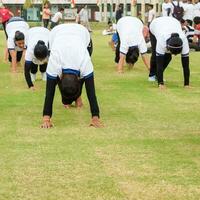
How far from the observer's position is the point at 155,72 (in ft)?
40.5

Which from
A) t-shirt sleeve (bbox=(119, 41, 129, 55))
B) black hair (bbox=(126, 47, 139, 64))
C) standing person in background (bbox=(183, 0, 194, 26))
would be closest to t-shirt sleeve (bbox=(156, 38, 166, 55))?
t-shirt sleeve (bbox=(119, 41, 129, 55))

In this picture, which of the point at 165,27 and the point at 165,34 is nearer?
the point at 165,34

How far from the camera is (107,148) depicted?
663 centimetres

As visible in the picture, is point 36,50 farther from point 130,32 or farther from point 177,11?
point 177,11

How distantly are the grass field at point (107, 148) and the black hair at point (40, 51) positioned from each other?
739 millimetres

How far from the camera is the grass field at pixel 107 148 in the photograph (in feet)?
16.9

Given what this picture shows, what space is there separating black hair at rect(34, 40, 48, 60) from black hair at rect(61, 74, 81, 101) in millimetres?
2758

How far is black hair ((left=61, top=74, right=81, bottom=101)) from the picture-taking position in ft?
23.0

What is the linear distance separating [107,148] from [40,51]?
12.0 feet

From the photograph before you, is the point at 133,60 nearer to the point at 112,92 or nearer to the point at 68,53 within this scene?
the point at 112,92

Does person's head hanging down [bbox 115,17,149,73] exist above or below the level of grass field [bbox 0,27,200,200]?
above

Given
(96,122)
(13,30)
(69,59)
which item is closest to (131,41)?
(13,30)

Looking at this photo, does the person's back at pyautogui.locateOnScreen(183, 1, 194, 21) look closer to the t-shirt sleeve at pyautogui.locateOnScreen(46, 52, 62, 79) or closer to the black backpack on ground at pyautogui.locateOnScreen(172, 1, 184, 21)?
the black backpack on ground at pyautogui.locateOnScreen(172, 1, 184, 21)

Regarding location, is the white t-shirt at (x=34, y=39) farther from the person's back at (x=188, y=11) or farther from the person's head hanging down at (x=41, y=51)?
the person's back at (x=188, y=11)
